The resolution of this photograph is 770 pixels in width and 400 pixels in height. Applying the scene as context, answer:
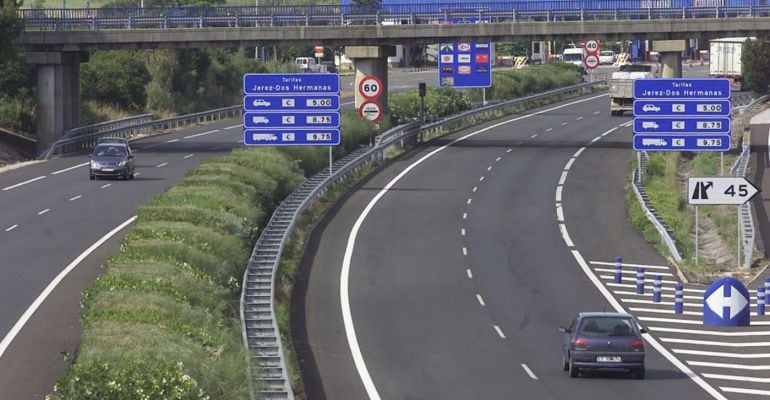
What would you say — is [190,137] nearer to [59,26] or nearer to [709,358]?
[59,26]

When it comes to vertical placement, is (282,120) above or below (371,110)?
below

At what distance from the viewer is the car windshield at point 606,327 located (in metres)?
29.3

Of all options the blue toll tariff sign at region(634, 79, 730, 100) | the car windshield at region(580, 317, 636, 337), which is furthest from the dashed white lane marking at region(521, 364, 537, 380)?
the blue toll tariff sign at region(634, 79, 730, 100)

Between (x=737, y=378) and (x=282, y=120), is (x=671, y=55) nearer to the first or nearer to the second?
(x=282, y=120)

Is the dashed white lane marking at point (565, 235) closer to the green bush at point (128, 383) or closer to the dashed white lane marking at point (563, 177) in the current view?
the dashed white lane marking at point (563, 177)

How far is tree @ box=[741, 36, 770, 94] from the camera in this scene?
360 feet

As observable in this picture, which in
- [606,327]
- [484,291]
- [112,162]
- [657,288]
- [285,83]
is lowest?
[484,291]

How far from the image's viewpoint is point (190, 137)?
274 feet

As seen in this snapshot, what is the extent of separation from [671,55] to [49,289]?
45235 mm

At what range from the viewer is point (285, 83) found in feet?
184

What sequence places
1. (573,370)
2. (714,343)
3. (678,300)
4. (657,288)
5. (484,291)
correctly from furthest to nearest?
1. (484,291)
2. (657,288)
3. (678,300)
4. (714,343)
5. (573,370)

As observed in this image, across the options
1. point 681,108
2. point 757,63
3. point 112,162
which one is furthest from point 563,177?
point 757,63

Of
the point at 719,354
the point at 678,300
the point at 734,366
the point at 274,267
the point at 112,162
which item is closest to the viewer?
the point at 734,366

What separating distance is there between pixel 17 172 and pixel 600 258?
1184 inches
